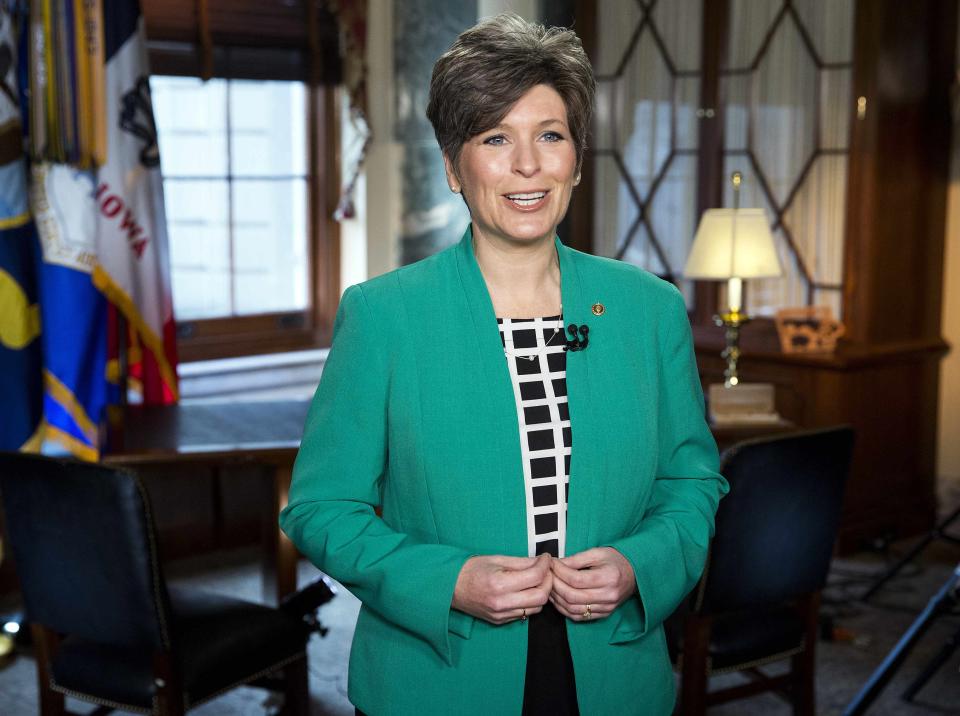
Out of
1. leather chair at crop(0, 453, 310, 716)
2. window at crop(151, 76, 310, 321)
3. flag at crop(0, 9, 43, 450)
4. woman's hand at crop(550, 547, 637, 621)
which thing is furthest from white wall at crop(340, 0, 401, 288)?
woman's hand at crop(550, 547, 637, 621)

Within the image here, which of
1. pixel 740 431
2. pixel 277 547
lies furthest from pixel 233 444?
pixel 740 431

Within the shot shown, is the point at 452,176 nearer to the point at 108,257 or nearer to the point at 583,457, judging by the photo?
the point at 583,457

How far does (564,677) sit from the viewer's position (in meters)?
1.53

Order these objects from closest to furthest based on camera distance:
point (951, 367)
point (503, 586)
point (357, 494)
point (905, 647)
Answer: point (503, 586)
point (357, 494)
point (905, 647)
point (951, 367)

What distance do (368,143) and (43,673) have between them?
3.18 meters

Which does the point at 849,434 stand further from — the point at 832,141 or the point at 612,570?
the point at 832,141

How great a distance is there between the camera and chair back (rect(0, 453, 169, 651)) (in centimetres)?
247

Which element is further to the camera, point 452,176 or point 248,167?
point 248,167

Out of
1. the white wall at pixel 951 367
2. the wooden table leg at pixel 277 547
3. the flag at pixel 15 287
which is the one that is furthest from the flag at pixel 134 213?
the white wall at pixel 951 367

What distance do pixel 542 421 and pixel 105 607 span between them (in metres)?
1.42

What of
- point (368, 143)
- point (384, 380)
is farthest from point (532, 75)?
point (368, 143)

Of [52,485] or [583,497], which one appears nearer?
[583,497]

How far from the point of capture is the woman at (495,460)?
4.83ft

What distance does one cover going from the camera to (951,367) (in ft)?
19.3
